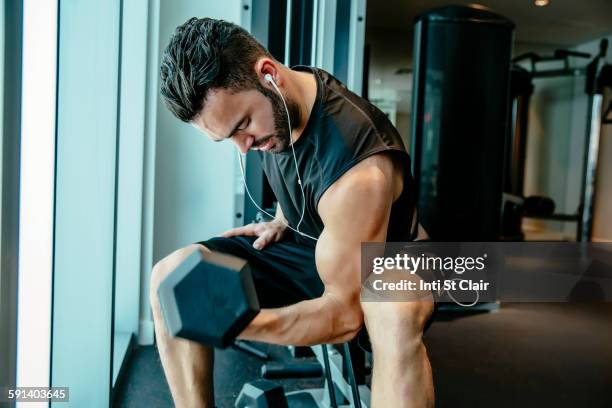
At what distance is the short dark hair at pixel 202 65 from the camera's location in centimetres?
91

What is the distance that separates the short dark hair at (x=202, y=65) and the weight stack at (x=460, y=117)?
6.07 feet

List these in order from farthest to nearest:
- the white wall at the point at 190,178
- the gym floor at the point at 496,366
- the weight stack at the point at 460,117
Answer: the weight stack at the point at 460,117, the white wall at the point at 190,178, the gym floor at the point at 496,366

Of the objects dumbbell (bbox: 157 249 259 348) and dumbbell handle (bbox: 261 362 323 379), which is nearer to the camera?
dumbbell (bbox: 157 249 259 348)

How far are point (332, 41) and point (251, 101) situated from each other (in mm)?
1185

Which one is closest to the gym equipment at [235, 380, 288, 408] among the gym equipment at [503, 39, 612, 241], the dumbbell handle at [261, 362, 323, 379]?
the dumbbell handle at [261, 362, 323, 379]

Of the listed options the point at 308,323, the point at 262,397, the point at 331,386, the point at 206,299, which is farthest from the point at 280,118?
the point at 331,386

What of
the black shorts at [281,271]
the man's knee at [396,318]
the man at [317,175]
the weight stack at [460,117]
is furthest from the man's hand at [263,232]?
the weight stack at [460,117]

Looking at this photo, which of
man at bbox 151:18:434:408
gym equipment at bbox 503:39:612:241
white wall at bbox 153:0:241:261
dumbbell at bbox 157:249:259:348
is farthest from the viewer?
gym equipment at bbox 503:39:612:241

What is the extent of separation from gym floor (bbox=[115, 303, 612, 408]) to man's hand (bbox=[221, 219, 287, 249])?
1.93 feet

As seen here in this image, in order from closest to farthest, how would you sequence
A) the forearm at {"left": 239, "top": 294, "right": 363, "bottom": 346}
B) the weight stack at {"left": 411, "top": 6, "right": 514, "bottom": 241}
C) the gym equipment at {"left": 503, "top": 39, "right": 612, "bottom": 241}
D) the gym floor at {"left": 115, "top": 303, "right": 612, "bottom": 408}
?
the forearm at {"left": 239, "top": 294, "right": 363, "bottom": 346} → the gym floor at {"left": 115, "top": 303, "right": 612, "bottom": 408} → the weight stack at {"left": 411, "top": 6, "right": 514, "bottom": 241} → the gym equipment at {"left": 503, "top": 39, "right": 612, "bottom": 241}

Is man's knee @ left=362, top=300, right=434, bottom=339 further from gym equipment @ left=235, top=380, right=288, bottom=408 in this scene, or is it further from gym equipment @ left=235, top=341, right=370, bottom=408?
gym equipment @ left=235, top=380, right=288, bottom=408

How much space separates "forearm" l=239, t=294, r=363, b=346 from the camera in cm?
73

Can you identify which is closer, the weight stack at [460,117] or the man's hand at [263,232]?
the man's hand at [263,232]

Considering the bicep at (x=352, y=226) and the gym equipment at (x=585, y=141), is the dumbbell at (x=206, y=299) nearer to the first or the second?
the bicep at (x=352, y=226)
